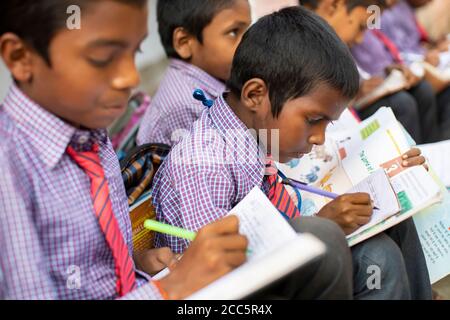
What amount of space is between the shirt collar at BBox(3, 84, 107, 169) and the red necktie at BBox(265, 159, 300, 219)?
0.48 metres

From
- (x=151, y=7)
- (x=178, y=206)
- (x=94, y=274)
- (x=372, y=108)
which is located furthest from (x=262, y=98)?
(x=151, y=7)

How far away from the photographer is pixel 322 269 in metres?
0.88

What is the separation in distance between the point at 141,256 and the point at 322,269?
0.37 m

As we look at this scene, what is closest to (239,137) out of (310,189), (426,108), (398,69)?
(310,189)

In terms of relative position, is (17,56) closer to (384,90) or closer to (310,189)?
(310,189)

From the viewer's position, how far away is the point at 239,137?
115 cm

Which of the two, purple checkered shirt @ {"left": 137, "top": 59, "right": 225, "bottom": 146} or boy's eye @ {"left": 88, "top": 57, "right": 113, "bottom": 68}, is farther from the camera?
purple checkered shirt @ {"left": 137, "top": 59, "right": 225, "bottom": 146}

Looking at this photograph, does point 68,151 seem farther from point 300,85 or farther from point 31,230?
point 300,85

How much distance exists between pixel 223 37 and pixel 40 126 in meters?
0.79

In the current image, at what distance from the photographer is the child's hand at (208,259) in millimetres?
795

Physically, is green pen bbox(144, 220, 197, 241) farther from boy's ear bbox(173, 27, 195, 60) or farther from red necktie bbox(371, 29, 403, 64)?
red necktie bbox(371, 29, 403, 64)

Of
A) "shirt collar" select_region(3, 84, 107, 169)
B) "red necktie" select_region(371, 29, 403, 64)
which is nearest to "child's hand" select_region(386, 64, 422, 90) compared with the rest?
"red necktie" select_region(371, 29, 403, 64)

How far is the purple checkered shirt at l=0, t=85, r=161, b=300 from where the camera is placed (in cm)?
78

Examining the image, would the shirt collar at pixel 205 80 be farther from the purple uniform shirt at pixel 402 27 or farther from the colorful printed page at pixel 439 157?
the purple uniform shirt at pixel 402 27
